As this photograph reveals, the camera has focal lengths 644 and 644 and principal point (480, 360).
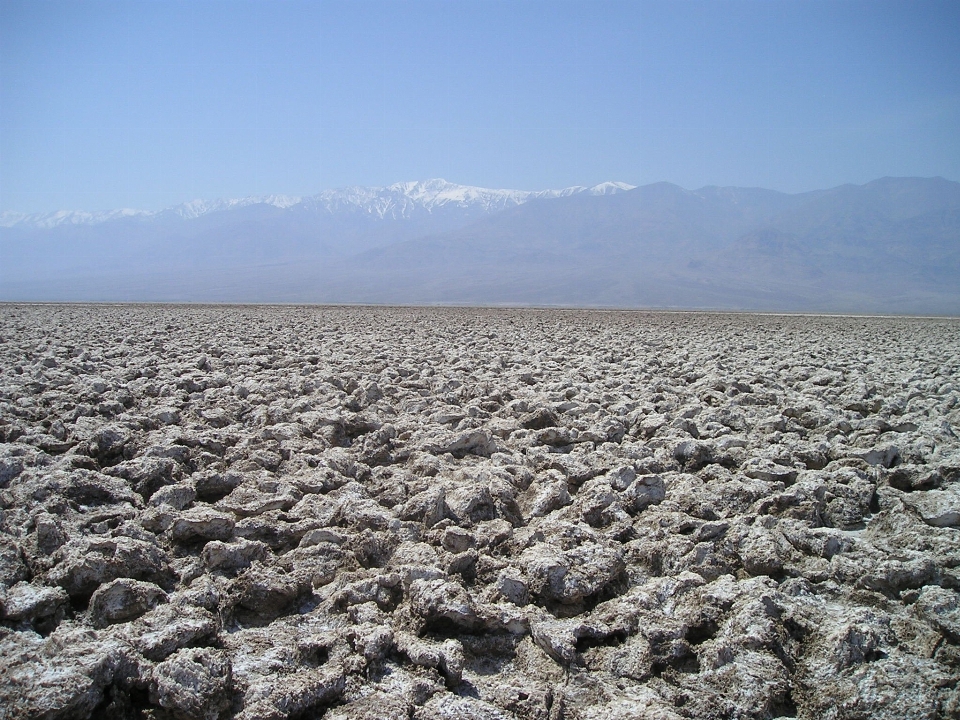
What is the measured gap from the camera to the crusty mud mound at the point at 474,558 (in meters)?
A: 1.69

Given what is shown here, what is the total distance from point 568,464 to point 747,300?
94.1 metres

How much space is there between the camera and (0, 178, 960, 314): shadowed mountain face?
9656 centimetres

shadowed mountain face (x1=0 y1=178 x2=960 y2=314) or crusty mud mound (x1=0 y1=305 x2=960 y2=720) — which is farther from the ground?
shadowed mountain face (x1=0 y1=178 x2=960 y2=314)

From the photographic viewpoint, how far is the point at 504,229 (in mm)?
172625

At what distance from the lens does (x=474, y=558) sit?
7.68 ft

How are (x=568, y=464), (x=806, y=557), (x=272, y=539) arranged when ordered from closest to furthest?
1. (x=806, y=557)
2. (x=272, y=539)
3. (x=568, y=464)

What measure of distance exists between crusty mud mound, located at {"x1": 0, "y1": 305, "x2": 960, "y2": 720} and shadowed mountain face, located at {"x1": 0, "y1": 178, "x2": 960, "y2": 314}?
7783 cm

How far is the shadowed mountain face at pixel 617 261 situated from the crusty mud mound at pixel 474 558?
77829mm

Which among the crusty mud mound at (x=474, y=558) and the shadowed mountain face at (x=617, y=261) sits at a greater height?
the shadowed mountain face at (x=617, y=261)

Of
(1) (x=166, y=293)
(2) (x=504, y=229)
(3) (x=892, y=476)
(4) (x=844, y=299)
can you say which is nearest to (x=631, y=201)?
(2) (x=504, y=229)

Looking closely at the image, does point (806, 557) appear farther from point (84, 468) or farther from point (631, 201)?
point (631, 201)

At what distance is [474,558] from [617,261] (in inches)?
5197

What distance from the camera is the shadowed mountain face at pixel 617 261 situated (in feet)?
317

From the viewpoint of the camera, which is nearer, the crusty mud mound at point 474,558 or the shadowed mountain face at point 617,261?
the crusty mud mound at point 474,558
